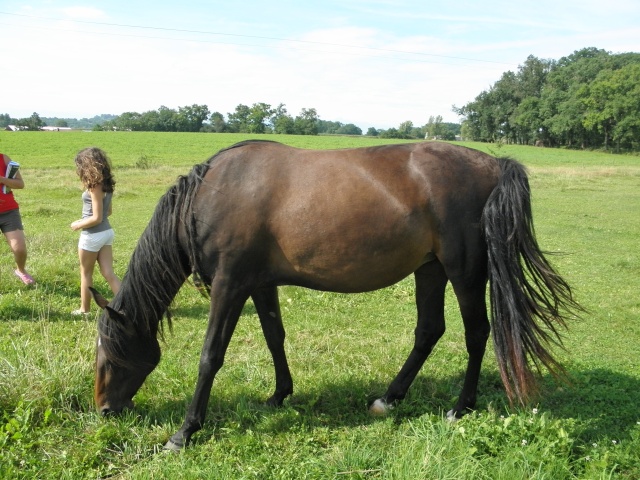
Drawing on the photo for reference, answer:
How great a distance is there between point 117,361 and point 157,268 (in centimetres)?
71

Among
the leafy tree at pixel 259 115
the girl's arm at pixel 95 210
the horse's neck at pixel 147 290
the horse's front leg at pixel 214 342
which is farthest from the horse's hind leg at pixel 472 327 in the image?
the leafy tree at pixel 259 115

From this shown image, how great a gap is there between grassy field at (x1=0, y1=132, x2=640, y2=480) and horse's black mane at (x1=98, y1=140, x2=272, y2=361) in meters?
0.60

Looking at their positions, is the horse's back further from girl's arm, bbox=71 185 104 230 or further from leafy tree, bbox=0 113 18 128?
leafy tree, bbox=0 113 18 128

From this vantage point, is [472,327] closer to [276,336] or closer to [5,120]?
[276,336]

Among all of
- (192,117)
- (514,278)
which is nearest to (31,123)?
(192,117)

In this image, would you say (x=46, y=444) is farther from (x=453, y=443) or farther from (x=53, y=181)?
(x=53, y=181)

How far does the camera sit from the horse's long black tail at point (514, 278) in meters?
3.50

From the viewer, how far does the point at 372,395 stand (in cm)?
418

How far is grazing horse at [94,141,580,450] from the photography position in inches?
137

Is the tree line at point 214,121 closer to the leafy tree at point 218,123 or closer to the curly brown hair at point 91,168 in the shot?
the leafy tree at point 218,123

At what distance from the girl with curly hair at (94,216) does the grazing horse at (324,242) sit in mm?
2012

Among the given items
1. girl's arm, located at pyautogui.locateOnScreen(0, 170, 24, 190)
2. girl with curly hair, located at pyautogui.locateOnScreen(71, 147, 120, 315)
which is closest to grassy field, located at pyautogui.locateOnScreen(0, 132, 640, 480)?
girl with curly hair, located at pyautogui.locateOnScreen(71, 147, 120, 315)

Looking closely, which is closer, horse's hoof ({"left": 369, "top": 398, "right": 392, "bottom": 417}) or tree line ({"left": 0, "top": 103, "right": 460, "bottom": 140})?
horse's hoof ({"left": 369, "top": 398, "right": 392, "bottom": 417})

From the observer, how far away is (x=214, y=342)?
11.7 feet
